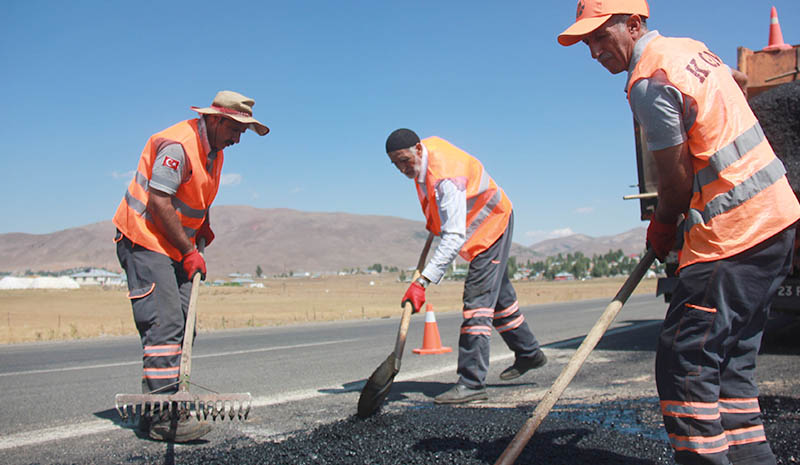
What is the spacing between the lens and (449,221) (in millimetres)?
4043

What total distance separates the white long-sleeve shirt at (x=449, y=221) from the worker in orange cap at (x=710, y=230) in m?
2.04

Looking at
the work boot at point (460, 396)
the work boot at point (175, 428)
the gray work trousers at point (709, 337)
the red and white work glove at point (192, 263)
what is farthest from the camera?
the work boot at point (460, 396)

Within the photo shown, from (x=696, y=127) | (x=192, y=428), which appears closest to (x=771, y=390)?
(x=696, y=127)

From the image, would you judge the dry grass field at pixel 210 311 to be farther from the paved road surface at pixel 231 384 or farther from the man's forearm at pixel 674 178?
the man's forearm at pixel 674 178

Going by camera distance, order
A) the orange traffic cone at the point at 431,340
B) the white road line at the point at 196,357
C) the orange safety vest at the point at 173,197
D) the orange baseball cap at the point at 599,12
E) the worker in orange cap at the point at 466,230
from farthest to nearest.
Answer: the orange traffic cone at the point at 431,340 < the white road line at the point at 196,357 < the worker in orange cap at the point at 466,230 < the orange safety vest at the point at 173,197 < the orange baseball cap at the point at 599,12

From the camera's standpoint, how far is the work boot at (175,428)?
3.16m

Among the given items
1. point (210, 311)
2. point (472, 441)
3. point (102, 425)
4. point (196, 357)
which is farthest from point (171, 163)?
point (210, 311)

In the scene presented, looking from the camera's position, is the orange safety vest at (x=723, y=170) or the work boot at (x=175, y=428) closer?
the orange safety vest at (x=723, y=170)

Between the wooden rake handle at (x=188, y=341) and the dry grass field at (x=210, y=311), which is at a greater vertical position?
the wooden rake handle at (x=188, y=341)

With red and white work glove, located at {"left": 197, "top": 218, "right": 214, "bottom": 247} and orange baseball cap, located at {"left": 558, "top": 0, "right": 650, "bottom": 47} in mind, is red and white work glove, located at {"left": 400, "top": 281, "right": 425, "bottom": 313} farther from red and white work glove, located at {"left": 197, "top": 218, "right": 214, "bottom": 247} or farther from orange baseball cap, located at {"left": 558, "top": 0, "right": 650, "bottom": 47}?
orange baseball cap, located at {"left": 558, "top": 0, "right": 650, "bottom": 47}

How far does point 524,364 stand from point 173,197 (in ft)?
8.88

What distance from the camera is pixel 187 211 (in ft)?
12.0

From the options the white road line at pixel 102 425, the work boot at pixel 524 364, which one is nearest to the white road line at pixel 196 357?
the white road line at pixel 102 425

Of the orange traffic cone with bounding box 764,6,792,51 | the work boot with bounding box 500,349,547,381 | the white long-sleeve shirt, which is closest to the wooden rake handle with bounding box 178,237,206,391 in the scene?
the white long-sleeve shirt
